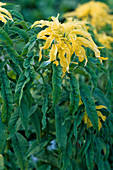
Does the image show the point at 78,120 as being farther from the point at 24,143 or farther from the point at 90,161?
the point at 24,143

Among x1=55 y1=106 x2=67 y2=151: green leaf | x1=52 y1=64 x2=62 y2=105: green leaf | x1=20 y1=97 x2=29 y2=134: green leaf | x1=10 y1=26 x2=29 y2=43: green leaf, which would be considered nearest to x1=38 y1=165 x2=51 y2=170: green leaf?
x1=55 y1=106 x2=67 y2=151: green leaf

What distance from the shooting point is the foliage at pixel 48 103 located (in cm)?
75

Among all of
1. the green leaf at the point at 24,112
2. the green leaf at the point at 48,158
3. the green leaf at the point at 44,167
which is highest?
the green leaf at the point at 24,112

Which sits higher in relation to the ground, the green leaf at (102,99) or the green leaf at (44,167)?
the green leaf at (102,99)

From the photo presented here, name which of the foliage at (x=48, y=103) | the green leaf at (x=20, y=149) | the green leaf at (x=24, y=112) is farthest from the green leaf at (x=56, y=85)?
the green leaf at (x=20, y=149)

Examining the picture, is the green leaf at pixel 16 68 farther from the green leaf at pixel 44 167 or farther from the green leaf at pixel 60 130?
the green leaf at pixel 44 167

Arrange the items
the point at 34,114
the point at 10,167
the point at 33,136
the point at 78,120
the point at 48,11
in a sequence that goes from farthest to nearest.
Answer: the point at 48,11
the point at 33,136
the point at 10,167
the point at 34,114
the point at 78,120

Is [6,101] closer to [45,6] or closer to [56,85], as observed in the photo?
[56,85]

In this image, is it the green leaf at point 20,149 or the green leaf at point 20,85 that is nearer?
the green leaf at point 20,85

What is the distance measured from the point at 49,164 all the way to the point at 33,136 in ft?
1.18

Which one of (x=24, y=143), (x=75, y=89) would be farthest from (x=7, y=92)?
Answer: (x=24, y=143)

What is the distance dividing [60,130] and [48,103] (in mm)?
129

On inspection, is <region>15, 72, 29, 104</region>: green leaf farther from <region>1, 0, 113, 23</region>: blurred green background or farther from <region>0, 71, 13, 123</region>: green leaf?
<region>1, 0, 113, 23</region>: blurred green background

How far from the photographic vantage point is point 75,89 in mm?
785
